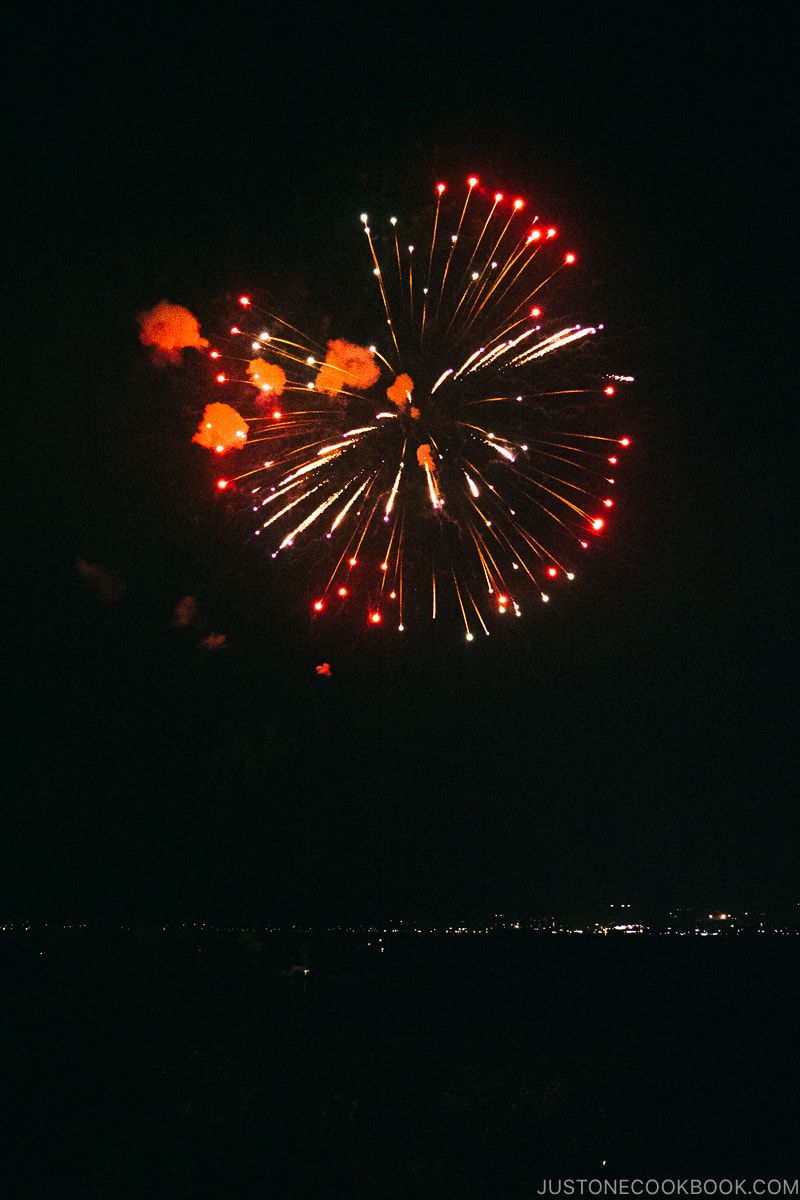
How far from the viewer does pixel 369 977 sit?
391 inches

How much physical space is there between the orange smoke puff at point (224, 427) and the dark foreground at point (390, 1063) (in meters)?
6.63

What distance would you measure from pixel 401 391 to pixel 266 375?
1653 millimetres

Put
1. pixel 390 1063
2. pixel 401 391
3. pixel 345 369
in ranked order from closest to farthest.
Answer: pixel 390 1063 → pixel 345 369 → pixel 401 391

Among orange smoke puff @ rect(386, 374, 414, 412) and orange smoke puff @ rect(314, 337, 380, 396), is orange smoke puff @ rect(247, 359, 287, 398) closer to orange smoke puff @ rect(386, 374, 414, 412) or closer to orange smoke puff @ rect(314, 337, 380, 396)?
orange smoke puff @ rect(314, 337, 380, 396)

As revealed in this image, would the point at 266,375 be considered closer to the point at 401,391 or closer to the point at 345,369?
the point at 345,369

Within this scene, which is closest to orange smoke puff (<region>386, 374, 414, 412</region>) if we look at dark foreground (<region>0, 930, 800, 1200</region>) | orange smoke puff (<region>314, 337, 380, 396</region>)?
orange smoke puff (<region>314, 337, 380, 396</region>)

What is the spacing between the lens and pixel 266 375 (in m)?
8.93

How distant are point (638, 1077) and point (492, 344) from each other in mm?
8078

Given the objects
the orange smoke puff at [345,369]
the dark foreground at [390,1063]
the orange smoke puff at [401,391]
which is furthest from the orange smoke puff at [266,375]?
the dark foreground at [390,1063]

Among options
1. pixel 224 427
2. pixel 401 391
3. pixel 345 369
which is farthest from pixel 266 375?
pixel 401 391

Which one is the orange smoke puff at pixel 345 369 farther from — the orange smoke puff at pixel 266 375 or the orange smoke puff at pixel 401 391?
the orange smoke puff at pixel 266 375

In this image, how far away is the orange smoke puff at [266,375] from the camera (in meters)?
8.87

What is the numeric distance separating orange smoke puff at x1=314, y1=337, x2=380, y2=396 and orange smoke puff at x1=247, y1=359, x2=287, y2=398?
0.44 meters

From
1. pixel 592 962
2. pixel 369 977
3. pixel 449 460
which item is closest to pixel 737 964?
pixel 592 962
